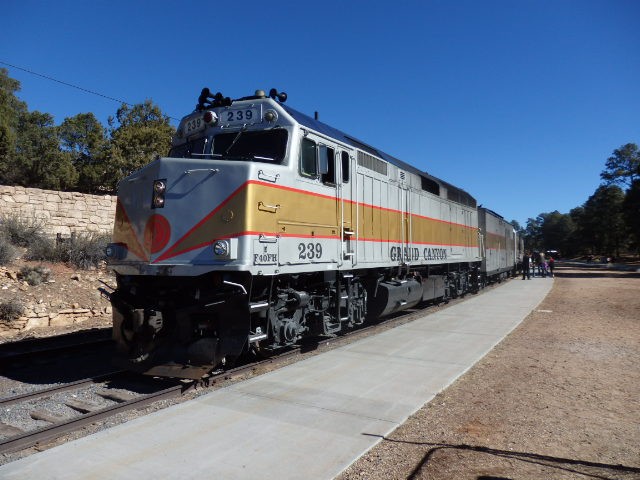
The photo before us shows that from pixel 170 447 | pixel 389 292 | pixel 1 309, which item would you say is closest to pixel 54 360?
pixel 1 309

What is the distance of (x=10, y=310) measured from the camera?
34.6ft

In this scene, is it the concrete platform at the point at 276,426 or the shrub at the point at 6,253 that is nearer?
the concrete platform at the point at 276,426

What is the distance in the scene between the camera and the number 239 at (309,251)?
23.3ft

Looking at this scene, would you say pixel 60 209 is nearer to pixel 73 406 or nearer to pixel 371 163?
pixel 371 163

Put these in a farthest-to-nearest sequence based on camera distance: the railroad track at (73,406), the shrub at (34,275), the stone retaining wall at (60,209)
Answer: the stone retaining wall at (60,209), the shrub at (34,275), the railroad track at (73,406)

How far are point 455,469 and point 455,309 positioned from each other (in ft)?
36.5

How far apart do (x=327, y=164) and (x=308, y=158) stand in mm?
572

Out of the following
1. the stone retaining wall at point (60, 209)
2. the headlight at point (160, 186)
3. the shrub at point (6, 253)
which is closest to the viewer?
the headlight at point (160, 186)

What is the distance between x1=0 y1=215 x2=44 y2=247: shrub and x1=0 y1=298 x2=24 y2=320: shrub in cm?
551

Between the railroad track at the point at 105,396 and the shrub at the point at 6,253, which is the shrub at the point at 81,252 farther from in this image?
the railroad track at the point at 105,396

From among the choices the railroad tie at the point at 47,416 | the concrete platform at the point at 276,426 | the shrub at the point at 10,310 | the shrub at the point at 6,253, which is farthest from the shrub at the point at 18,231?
the concrete platform at the point at 276,426

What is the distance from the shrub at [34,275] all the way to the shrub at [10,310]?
1.92 metres

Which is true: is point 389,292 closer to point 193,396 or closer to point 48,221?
point 193,396

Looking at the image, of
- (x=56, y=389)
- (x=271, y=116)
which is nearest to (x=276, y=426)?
(x=56, y=389)
